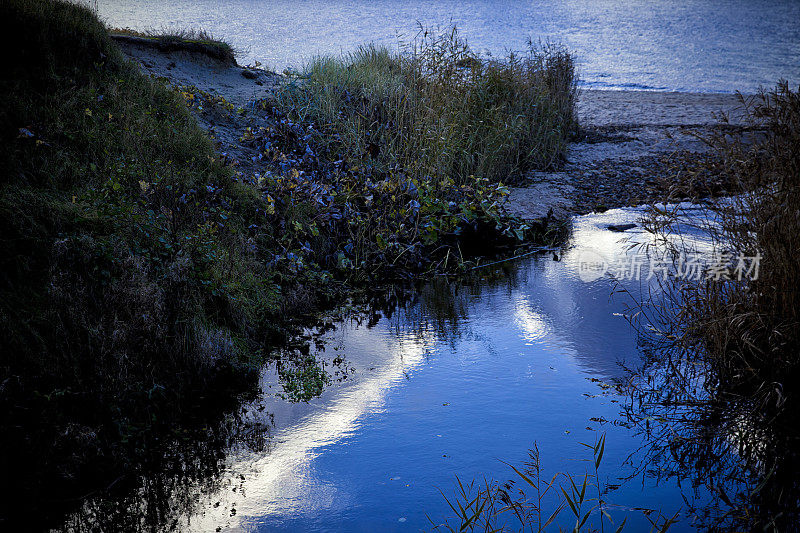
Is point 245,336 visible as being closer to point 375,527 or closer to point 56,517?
point 56,517

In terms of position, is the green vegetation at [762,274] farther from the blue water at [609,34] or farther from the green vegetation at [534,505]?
the blue water at [609,34]

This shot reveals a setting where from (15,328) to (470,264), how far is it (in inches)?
173

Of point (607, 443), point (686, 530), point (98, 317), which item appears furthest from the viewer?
point (98, 317)

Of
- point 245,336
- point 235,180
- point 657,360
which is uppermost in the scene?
point 235,180

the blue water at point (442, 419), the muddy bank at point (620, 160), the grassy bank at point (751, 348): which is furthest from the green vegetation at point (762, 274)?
the blue water at point (442, 419)

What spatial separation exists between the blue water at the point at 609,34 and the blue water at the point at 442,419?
5.26 m

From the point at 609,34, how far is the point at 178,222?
44.6 meters

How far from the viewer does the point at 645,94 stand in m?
17.6

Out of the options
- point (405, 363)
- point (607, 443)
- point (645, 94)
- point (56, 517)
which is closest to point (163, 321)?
point (56, 517)

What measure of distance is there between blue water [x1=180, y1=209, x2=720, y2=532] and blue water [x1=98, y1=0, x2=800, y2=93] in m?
5.26

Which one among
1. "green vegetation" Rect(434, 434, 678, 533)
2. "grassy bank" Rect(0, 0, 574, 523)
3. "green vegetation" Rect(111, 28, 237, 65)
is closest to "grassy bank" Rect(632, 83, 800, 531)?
"green vegetation" Rect(434, 434, 678, 533)

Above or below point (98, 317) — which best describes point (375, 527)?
below

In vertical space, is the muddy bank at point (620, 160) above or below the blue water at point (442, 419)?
above

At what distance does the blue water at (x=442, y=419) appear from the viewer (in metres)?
3.00
